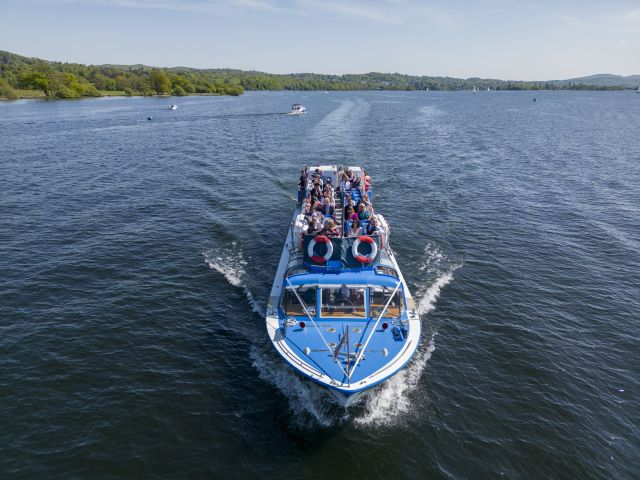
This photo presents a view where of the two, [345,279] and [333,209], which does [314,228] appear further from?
[333,209]

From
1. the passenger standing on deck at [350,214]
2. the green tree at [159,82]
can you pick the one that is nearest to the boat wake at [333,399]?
the passenger standing on deck at [350,214]

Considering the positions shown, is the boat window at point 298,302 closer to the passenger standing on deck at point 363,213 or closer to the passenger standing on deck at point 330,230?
the passenger standing on deck at point 330,230

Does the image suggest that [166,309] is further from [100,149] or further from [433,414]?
[100,149]

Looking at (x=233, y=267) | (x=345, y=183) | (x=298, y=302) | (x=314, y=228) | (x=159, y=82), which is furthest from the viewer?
(x=159, y=82)

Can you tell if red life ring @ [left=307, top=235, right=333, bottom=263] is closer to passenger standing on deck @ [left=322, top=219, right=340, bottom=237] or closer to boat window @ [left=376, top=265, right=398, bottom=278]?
passenger standing on deck @ [left=322, top=219, right=340, bottom=237]

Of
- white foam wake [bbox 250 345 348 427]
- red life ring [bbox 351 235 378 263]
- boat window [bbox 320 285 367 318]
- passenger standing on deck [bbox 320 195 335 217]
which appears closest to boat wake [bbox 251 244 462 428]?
white foam wake [bbox 250 345 348 427]

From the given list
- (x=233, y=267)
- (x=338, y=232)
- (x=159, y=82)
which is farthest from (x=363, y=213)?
(x=159, y=82)

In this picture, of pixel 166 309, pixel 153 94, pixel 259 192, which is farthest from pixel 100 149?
pixel 153 94
